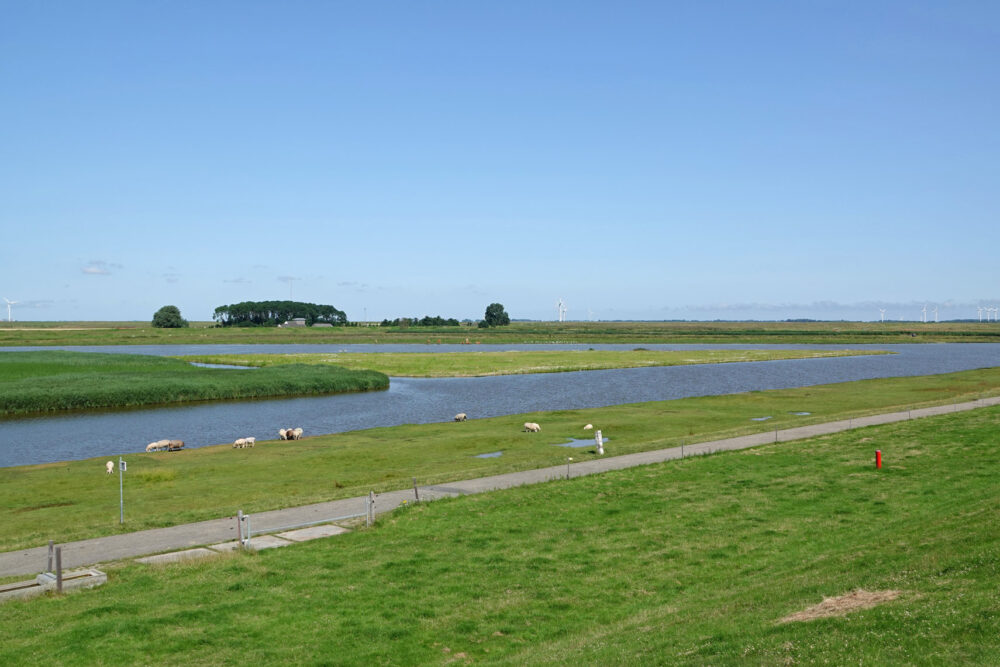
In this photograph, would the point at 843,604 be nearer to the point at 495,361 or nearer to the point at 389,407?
the point at 389,407

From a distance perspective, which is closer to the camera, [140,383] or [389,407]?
[389,407]

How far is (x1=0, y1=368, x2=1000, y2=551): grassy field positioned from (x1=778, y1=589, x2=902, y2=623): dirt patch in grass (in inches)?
747

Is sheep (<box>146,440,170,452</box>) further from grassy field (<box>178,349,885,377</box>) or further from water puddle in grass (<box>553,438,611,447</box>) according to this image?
grassy field (<box>178,349,885,377</box>)

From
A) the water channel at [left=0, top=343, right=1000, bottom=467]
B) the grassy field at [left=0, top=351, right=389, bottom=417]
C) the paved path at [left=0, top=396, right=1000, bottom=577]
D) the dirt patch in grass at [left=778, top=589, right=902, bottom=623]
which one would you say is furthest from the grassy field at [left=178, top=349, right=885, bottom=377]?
the dirt patch in grass at [left=778, top=589, right=902, bottom=623]

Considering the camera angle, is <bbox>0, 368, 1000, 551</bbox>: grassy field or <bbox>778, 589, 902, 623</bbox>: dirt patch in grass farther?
<bbox>0, 368, 1000, 551</bbox>: grassy field

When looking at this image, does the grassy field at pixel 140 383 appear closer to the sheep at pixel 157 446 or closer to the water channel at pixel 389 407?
the water channel at pixel 389 407

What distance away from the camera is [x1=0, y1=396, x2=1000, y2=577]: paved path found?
67.2ft

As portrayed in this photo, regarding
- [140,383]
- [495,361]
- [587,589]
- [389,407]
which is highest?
[140,383]

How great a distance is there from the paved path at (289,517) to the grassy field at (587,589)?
212 cm

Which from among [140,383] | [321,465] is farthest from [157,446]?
[140,383]

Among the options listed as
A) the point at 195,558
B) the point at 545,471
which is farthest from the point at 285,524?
the point at 545,471

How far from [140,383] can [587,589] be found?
6750 centimetres

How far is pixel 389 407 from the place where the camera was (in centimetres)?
6756

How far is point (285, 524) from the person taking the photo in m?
23.7
